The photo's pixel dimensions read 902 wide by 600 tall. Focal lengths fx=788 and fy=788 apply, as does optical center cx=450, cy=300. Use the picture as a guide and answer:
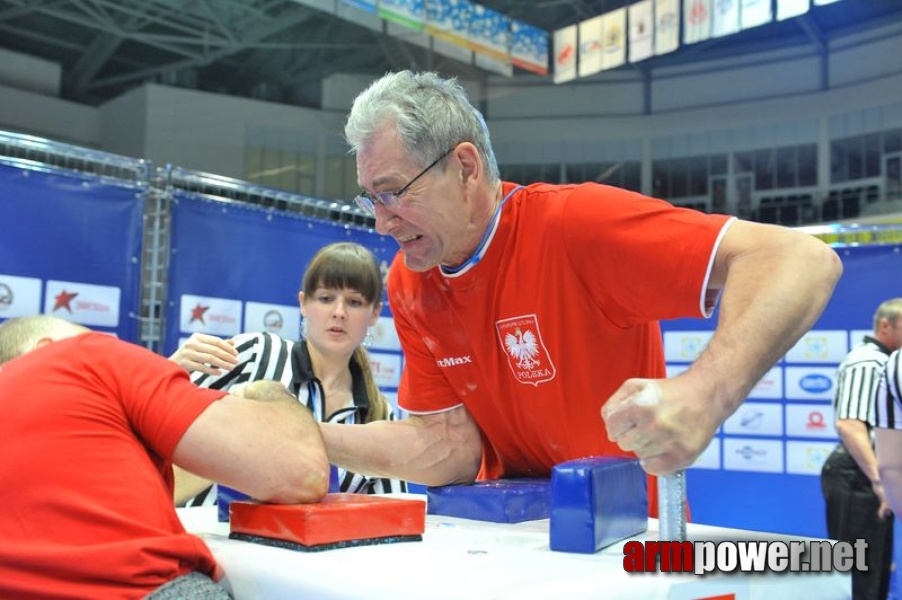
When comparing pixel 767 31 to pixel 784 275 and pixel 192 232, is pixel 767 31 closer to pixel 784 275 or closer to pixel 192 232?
pixel 192 232

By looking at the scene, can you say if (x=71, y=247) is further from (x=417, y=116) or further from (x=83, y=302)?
(x=417, y=116)

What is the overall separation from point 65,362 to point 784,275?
0.99 m

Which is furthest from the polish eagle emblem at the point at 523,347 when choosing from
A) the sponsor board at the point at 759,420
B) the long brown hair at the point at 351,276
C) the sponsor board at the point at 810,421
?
the sponsor board at the point at 810,421

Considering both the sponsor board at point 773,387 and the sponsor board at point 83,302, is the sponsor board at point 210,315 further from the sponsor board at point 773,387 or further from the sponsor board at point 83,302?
the sponsor board at point 773,387

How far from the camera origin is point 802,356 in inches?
199

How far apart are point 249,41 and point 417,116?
13.7 m

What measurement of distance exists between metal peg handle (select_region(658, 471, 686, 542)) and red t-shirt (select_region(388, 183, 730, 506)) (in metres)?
0.42

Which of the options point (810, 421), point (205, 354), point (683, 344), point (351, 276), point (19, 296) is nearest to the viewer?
point (205, 354)

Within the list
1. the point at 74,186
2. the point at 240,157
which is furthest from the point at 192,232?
the point at 240,157

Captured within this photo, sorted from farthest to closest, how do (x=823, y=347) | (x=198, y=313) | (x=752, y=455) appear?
1. (x=752, y=455)
2. (x=823, y=347)
3. (x=198, y=313)

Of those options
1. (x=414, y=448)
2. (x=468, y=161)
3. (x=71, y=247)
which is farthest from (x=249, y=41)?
(x=414, y=448)

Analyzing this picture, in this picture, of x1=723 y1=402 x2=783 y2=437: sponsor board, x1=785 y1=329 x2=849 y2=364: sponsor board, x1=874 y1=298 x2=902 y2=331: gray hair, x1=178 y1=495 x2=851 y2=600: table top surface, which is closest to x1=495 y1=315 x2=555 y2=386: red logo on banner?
x1=178 y1=495 x2=851 y2=600: table top surface

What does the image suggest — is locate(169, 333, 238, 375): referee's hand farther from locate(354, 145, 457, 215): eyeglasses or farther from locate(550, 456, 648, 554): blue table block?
locate(550, 456, 648, 554): blue table block

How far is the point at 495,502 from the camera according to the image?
1.23m
